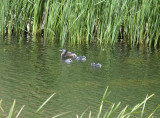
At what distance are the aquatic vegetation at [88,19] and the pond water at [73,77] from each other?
349 millimetres

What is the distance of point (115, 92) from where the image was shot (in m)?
7.31

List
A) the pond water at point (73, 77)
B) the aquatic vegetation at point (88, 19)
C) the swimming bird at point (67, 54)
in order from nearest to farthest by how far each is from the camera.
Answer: the pond water at point (73, 77) < the swimming bird at point (67, 54) < the aquatic vegetation at point (88, 19)

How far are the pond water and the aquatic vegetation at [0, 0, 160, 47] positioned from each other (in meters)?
0.35

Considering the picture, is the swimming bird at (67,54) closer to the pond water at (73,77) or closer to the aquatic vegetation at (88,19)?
the pond water at (73,77)

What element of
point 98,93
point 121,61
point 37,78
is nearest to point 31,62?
point 37,78

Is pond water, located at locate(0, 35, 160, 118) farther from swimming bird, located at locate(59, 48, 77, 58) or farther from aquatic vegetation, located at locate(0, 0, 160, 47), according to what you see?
aquatic vegetation, located at locate(0, 0, 160, 47)

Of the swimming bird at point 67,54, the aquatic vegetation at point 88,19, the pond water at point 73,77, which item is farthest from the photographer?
the aquatic vegetation at point 88,19

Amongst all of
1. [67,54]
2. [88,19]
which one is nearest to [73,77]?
[67,54]

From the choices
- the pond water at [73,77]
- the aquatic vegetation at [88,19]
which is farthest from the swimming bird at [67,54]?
the aquatic vegetation at [88,19]

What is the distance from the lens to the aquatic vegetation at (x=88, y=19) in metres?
10.8

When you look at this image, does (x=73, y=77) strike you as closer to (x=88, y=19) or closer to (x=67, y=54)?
(x=67, y=54)

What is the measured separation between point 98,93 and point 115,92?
32 cm

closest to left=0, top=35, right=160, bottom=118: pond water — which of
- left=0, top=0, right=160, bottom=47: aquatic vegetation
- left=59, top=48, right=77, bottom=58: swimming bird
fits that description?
left=59, top=48, right=77, bottom=58: swimming bird

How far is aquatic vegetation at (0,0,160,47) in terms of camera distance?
35.5 feet
